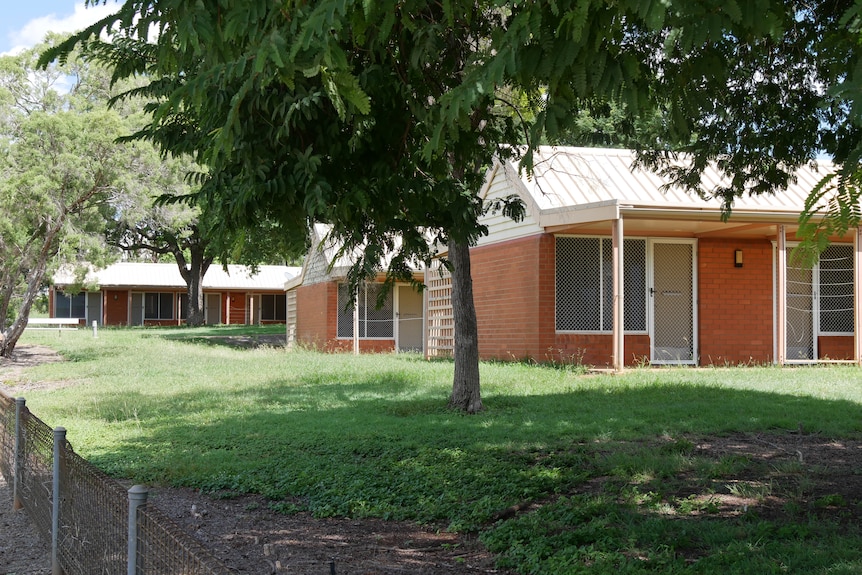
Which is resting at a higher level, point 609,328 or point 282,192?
point 282,192

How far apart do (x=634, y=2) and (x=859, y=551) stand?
3.61 meters

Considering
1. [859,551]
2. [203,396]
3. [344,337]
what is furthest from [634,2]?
[344,337]

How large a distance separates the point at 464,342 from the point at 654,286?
7.01 m

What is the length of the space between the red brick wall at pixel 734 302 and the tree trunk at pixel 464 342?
7426 millimetres

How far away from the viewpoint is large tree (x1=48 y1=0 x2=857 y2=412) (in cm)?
366

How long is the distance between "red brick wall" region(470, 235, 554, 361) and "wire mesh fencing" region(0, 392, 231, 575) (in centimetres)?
1016

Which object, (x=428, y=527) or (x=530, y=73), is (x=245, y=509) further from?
(x=530, y=73)

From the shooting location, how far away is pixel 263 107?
4.98 metres

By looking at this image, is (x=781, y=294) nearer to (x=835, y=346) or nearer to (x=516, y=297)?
(x=835, y=346)

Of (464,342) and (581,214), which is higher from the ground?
(581,214)

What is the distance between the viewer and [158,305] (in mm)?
48031

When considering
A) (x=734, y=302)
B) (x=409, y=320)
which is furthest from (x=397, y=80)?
(x=409, y=320)

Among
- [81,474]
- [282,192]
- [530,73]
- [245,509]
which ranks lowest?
[245,509]

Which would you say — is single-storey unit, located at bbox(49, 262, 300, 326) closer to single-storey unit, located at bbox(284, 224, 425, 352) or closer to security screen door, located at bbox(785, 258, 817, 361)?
single-storey unit, located at bbox(284, 224, 425, 352)
